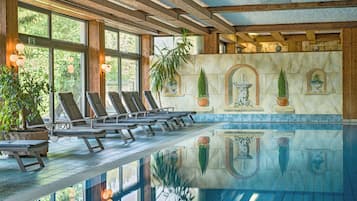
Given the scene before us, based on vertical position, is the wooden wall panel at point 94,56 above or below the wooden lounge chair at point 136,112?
above

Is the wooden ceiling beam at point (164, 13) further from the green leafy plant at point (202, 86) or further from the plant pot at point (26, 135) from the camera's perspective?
the plant pot at point (26, 135)

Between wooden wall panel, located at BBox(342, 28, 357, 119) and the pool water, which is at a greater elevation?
wooden wall panel, located at BBox(342, 28, 357, 119)

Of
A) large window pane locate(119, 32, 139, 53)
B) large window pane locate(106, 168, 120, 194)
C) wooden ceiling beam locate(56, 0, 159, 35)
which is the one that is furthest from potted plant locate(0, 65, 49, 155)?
large window pane locate(119, 32, 139, 53)

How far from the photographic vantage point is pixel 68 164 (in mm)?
7785

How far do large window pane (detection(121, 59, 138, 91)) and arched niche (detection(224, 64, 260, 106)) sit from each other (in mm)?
3194

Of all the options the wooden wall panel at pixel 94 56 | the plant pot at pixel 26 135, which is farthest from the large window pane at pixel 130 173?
the wooden wall panel at pixel 94 56

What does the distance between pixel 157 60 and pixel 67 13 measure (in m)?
5.81

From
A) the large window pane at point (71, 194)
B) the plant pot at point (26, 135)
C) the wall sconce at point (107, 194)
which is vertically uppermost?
the plant pot at point (26, 135)

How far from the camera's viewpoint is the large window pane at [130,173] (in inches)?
268

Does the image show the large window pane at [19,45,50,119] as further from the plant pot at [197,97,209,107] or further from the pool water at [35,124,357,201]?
the plant pot at [197,97,209,107]

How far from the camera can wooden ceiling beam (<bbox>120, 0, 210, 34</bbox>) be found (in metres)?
11.3

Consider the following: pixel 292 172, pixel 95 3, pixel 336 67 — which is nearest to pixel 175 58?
pixel 336 67

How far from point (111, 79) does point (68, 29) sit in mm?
3063

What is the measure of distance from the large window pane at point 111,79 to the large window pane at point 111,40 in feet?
1.14
